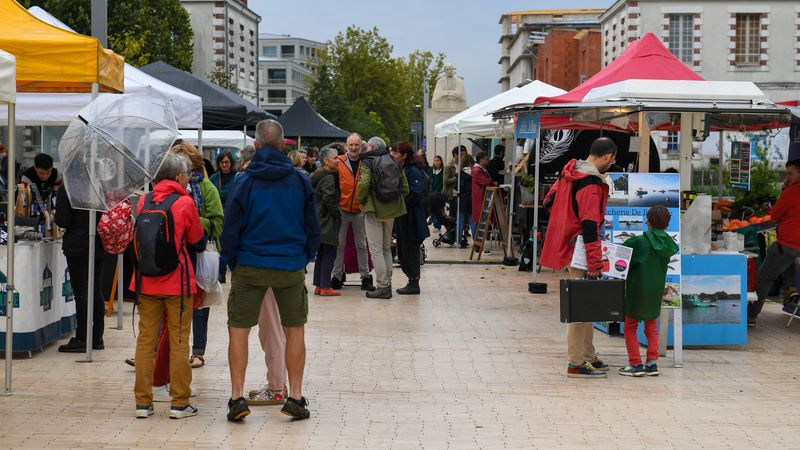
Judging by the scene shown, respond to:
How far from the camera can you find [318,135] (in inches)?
1006

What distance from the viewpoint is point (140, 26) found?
48.1 metres

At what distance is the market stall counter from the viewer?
9.27 meters

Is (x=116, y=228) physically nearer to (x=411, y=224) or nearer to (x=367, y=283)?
(x=411, y=224)

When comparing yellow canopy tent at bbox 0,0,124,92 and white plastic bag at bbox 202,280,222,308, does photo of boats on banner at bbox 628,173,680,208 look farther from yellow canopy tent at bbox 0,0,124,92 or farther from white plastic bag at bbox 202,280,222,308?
yellow canopy tent at bbox 0,0,124,92

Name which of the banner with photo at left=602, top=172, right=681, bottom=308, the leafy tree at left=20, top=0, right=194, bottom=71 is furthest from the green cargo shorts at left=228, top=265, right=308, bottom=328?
the leafy tree at left=20, top=0, right=194, bottom=71

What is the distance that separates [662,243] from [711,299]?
1590 millimetres

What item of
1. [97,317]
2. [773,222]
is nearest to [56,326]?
[97,317]

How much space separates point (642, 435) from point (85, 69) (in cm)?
547

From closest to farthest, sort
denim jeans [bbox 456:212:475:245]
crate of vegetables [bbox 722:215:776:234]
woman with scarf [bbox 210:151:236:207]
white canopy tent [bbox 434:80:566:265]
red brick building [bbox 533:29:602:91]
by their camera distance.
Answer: crate of vegetables [bbox 722:215:776:234] → woman with scarf [bbox 210:151:236:207] → white canopy tent [bbox 434:80:566:265] → denim jeans [bbox 456:212:475:245] → red brick building [bbox 533:29:602:91]

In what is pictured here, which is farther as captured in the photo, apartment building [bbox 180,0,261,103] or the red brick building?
the red brick building

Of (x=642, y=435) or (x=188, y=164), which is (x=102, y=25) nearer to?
(x=188, y=164)

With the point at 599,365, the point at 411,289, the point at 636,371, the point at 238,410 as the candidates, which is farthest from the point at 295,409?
the point at 411,289

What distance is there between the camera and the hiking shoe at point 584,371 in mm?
8867

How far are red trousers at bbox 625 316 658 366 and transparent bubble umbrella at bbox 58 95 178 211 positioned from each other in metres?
4.00
